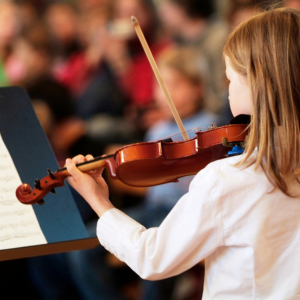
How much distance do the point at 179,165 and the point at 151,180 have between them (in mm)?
87

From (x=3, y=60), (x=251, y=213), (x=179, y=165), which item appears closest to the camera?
(x=251, y=213)

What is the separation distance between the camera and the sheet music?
1277 millimetres

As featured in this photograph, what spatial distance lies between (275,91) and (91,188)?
1.57 ft

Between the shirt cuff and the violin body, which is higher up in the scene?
the violin body

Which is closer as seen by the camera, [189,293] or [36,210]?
[36,210]

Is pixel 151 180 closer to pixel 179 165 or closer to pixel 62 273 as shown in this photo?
pixel 179 165

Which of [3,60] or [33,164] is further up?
[3,60]

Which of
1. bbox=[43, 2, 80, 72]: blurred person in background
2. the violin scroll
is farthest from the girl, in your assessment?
bbox=[43, 2, 80, 72]: blurred person in background

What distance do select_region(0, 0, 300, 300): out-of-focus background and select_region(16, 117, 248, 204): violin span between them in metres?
1.20

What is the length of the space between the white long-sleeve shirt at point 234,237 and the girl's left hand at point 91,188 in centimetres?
14

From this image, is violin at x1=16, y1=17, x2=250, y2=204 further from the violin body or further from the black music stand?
the black music stand

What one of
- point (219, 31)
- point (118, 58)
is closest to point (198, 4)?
point (219, 31)

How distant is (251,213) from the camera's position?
83 cm

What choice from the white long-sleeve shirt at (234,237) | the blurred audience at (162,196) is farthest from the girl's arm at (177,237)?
the blurred audience at (162,196)
